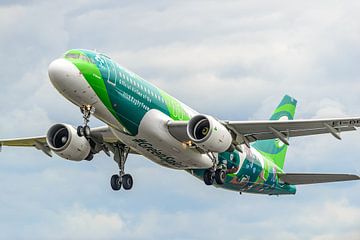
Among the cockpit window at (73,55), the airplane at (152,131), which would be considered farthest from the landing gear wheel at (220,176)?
the cockpit window at (73,55)

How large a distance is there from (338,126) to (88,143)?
48.9ft

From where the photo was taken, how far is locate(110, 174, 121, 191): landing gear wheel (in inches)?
2388

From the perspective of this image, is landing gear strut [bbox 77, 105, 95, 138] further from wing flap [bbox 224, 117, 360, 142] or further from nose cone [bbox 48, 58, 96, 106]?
wing flap [bbox 224, 117, 360, 142]

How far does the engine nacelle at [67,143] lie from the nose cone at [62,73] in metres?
8.04

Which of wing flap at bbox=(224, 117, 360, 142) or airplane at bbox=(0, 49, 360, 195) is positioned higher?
wing flap at bbox=(224, 117, 360, 142)

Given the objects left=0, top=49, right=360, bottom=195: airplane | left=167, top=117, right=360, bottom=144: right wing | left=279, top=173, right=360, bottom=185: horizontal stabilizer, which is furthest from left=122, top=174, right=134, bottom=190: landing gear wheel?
left=279, top=173, right=360, bottom=185: horizontal stabilizer

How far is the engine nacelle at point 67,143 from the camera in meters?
59.2

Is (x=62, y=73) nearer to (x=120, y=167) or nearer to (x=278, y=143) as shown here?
(x=120, y=167)

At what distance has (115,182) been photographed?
60656mm

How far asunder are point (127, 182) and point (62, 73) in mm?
11719

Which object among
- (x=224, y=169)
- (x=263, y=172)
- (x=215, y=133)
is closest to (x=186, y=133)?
(x=215, y=133)

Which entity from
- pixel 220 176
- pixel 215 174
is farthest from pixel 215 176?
pixel 220 176

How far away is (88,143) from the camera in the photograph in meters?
60.1

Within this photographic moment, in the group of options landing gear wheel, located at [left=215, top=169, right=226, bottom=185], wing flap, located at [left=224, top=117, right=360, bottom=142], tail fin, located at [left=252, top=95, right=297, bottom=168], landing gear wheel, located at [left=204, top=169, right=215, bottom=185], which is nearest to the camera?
wing flap, located at [left=224, top=117, right=360, bottom=142]
